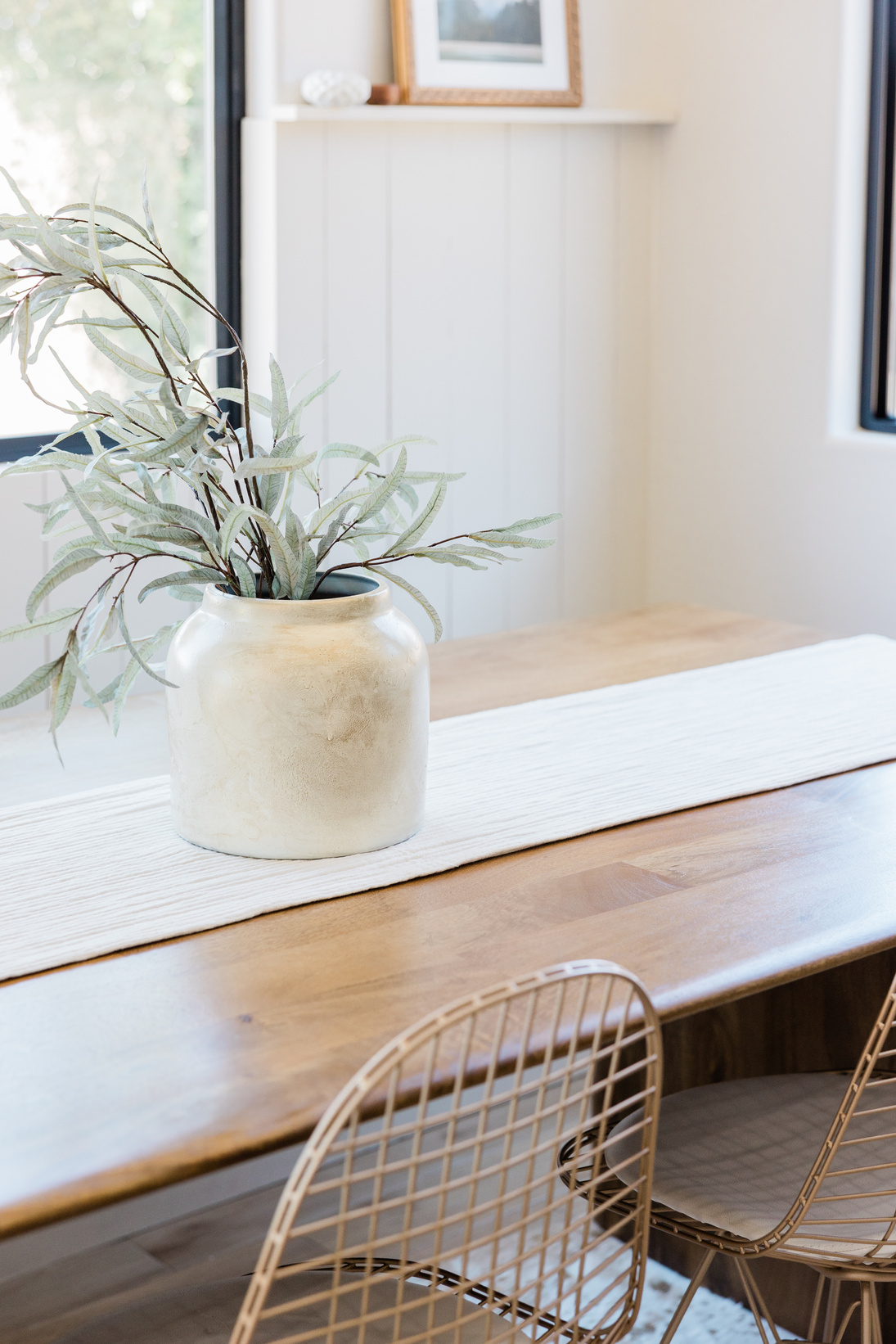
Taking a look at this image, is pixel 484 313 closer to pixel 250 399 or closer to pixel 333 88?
pixel 333 88

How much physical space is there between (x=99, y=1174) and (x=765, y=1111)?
0.89 m

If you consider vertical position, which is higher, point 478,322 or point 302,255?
point 302,255

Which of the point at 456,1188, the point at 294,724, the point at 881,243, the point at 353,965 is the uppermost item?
the point at 881,243

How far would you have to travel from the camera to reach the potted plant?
1.35 meters

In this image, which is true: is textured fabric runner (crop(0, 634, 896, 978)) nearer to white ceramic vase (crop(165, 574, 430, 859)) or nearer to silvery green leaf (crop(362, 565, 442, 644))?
white ceramic vase (crop(165, 574, 430, 859))

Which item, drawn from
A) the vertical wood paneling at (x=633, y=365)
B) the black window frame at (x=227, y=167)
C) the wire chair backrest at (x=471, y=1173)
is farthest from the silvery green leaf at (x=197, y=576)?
the vertical wood paneling at (x=633, y=365)

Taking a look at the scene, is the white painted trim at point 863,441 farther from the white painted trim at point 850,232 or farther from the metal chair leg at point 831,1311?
the metal chair leg at point 831,1311

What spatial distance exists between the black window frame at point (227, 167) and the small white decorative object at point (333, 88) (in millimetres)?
141

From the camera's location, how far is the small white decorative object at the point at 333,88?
2719mm

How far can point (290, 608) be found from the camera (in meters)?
1.41

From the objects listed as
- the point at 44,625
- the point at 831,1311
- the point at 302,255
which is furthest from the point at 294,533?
the point at 302,255

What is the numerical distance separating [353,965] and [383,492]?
0.45 m

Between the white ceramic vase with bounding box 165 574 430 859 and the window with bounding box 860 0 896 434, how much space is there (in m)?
1.95

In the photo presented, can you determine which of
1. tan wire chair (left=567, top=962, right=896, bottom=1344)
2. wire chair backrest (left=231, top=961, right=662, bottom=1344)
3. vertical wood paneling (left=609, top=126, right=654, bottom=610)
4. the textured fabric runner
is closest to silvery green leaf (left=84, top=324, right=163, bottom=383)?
the textured fabric runner
